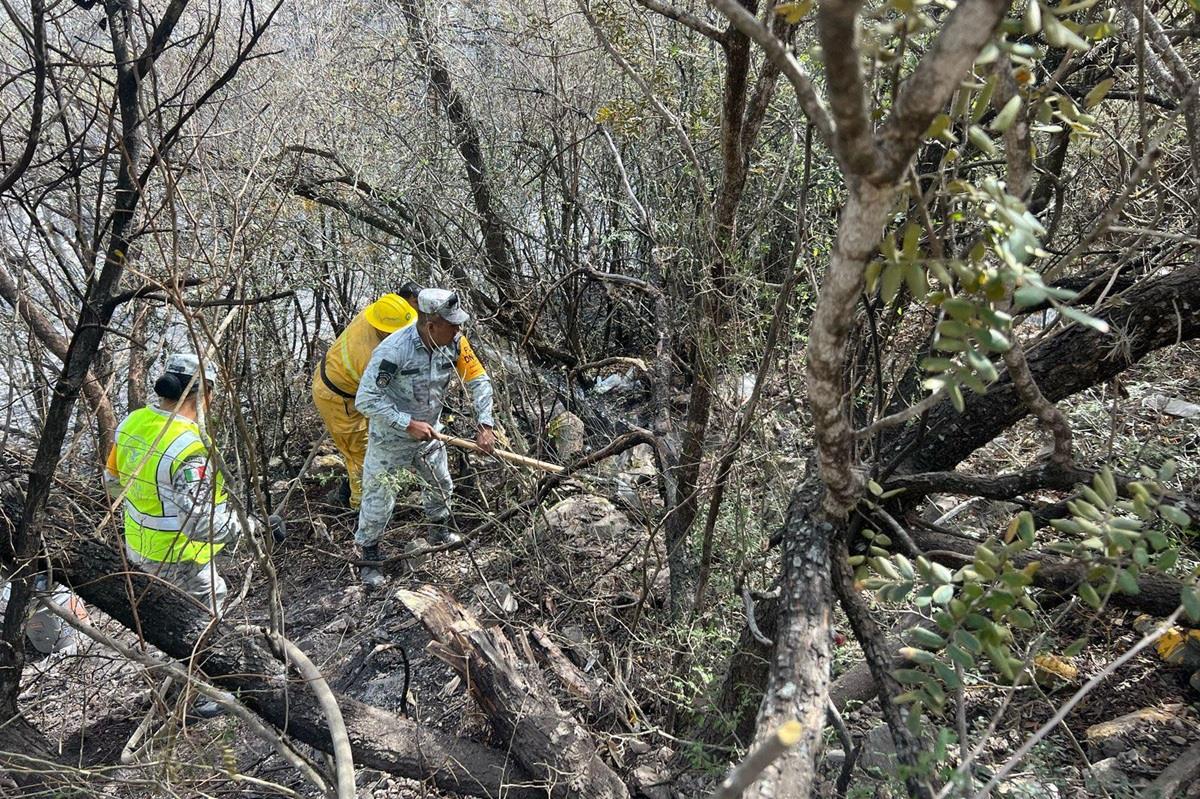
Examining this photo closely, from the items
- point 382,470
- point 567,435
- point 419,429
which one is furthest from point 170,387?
point 567,435

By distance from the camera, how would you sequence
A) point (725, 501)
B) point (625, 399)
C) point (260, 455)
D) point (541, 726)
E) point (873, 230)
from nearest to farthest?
point (873, 230), point (541, 726), point (725, 501), point (260, 455), point (625, 399)

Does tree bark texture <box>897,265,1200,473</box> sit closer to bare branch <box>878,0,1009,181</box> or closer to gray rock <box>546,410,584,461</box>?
bare branch <box>878,0,1009,181</box>

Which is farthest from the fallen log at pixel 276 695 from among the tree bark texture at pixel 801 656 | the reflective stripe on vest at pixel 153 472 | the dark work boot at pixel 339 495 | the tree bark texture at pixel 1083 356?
the dark work boot at pixel 339 495

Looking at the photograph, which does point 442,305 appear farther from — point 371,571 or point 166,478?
point 371,571

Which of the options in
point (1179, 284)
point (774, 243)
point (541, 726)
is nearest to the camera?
point (1179, 284)

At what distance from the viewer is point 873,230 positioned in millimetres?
1172

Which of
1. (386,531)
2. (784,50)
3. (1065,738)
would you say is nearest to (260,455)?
(386,531)

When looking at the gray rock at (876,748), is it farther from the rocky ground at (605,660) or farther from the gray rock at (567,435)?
the gray rock at (567,435)

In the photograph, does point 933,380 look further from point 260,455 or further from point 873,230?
point 260,455

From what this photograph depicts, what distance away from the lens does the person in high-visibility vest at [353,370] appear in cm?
498

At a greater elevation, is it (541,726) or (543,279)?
(543,279)

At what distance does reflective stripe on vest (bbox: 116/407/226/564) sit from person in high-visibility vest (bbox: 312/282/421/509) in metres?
1.37

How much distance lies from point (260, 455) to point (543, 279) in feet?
7.61

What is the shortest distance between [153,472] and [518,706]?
2.06 meters
